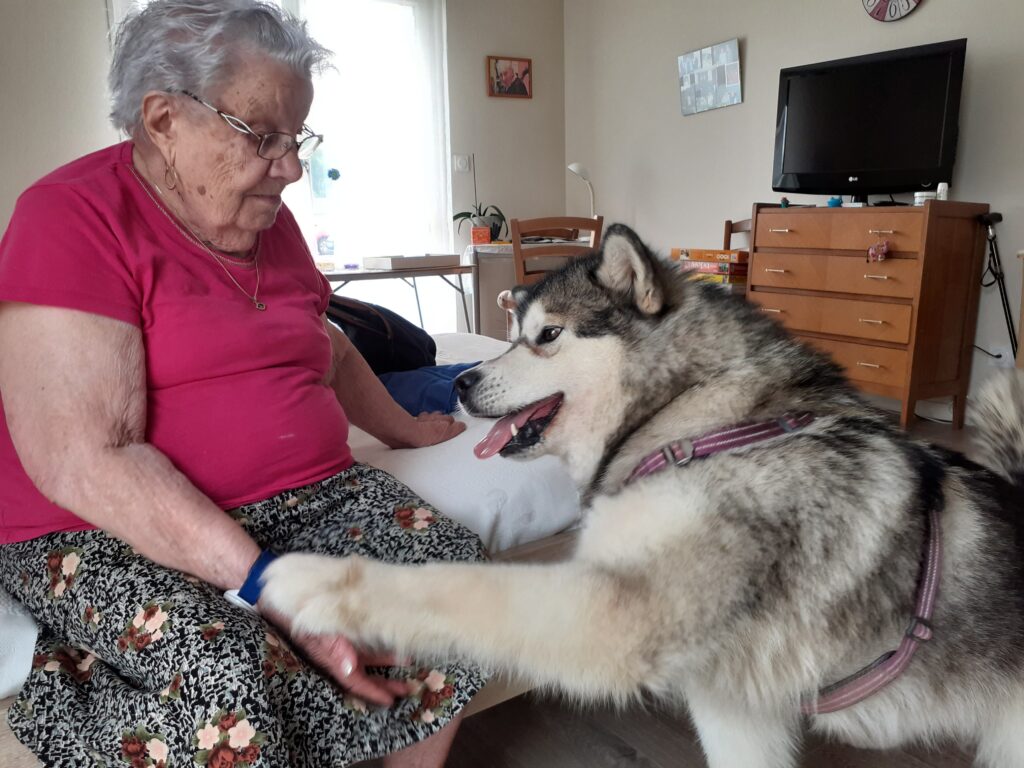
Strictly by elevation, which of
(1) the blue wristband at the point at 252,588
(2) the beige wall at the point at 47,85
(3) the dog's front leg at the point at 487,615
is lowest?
(1) the blue wristband at the point at 252,588

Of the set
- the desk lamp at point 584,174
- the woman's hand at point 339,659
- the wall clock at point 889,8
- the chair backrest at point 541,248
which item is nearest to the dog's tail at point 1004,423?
the woman's hand at point 339,659

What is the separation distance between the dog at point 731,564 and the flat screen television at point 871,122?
2555mm

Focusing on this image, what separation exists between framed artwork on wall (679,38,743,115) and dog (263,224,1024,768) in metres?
3.60

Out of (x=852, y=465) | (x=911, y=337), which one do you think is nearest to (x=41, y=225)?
(x=852, y=465)

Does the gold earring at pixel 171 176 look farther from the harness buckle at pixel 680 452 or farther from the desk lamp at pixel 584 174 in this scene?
the desk lamp at pixel 584 174

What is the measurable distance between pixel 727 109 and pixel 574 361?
3.74 meters

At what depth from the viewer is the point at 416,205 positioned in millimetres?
5125

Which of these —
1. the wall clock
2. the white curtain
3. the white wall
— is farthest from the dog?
the white curtain

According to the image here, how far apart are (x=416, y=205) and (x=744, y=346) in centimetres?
447

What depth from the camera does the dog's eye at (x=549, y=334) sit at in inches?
41.6

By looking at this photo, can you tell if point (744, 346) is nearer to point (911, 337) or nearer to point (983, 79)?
point (911, 337)

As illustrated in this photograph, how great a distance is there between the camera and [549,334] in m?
1.07

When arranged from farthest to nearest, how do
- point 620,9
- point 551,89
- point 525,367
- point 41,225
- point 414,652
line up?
1. point 551,89
2. point 620,9
3. point 525,367
4. point 41,225
5. point 414,652

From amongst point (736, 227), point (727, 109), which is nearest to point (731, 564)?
point (736, 227)
